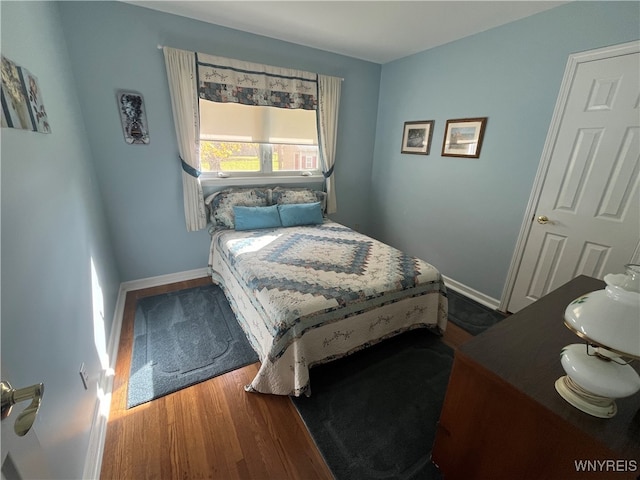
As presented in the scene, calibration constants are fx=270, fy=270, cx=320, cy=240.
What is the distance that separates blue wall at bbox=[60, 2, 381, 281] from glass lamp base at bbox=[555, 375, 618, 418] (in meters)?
3.05

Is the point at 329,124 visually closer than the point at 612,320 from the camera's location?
No

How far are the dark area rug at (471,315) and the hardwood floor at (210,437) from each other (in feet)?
5.50

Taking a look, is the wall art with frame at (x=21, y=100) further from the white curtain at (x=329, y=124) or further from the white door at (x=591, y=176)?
the white door at (x=591, y=176)

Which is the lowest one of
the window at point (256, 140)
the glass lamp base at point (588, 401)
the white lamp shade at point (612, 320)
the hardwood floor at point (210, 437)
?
the hardwood floor at point (210, 437)

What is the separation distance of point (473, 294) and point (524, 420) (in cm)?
222

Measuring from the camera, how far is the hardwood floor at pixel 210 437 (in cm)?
128

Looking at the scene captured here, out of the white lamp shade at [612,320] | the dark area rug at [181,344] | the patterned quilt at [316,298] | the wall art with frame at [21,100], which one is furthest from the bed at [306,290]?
the wall art with frame at [21,100]

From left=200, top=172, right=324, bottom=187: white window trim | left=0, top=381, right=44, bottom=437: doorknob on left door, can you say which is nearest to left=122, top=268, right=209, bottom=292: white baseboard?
left=200, top=172, right=324, bottom=187: white window trim

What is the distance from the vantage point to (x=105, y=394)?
1604 mm

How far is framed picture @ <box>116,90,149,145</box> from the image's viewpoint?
232 cm

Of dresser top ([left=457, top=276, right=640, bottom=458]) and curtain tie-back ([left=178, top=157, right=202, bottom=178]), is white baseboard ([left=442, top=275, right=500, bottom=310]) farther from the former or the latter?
curtain tie-back ([left=178, top=157, right=202, bottom=178])

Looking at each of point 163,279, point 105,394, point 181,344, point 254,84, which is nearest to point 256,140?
point 254,84

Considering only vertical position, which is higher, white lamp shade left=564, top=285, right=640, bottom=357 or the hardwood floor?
white lamp shade left=564, top=285, right=640, bottom=357

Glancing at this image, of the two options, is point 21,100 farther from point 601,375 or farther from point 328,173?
point 328,173
